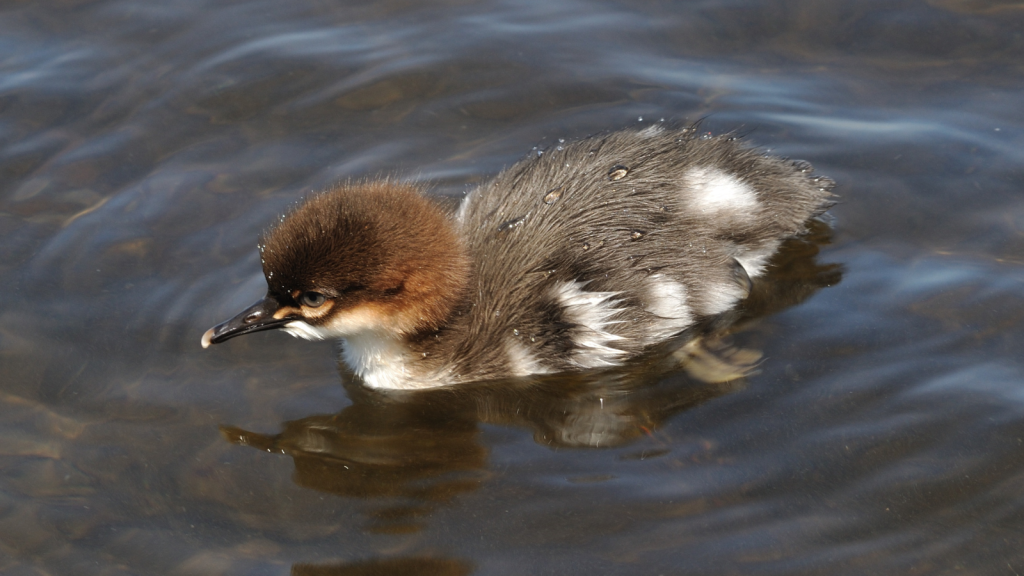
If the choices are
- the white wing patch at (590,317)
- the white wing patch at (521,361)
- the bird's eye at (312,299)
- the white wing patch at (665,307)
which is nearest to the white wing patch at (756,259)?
the white wing patch at (665,307)

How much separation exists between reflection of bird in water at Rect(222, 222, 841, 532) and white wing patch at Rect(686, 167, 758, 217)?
45 cm

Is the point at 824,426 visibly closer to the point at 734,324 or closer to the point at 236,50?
the point at 734,324

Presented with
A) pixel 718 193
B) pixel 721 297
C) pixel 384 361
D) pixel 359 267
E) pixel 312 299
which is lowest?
pixel 384 361

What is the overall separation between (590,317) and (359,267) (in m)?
0.89

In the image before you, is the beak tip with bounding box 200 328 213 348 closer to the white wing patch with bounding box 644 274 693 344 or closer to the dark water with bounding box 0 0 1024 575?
the dark water with bounding box 0 0 1024 575

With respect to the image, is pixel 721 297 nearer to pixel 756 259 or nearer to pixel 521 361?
pixel 756 259

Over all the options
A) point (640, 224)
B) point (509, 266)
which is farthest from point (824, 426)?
point (509, 266)

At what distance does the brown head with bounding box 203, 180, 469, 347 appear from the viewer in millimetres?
4035

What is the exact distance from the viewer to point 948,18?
634 cm

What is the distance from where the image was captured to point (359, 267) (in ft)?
13.4

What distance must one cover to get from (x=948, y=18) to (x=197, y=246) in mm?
4274

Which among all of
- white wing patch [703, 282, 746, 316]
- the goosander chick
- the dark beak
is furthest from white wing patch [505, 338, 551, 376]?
the dark beak

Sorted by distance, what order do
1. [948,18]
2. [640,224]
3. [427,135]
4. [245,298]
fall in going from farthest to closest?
[948,18] < [427,135] < [245,298] < [640,224]

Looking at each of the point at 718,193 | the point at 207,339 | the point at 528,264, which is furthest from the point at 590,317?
the point at 207,339
